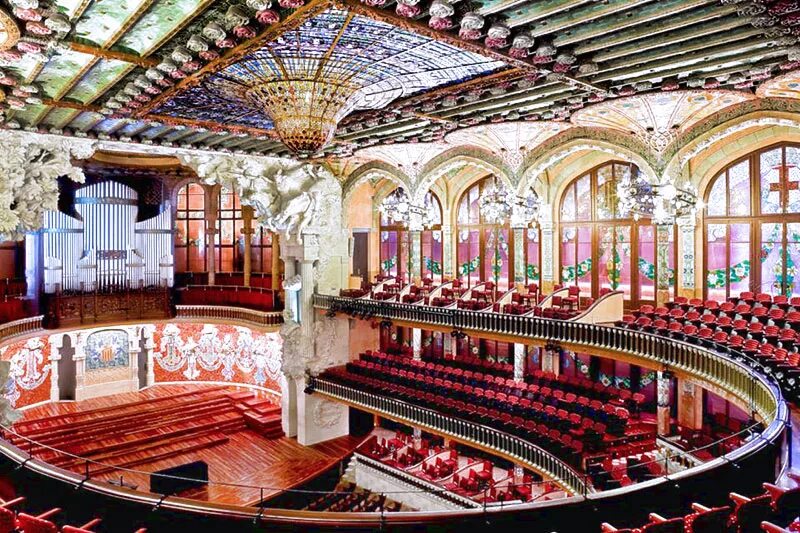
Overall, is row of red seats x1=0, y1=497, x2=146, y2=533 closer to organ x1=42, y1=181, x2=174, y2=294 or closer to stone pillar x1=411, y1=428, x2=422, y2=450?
stone pillar x1=411, y1=428, x2=422, y2=450

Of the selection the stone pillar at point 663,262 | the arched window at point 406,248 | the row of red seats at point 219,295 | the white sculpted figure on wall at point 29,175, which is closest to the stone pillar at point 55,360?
the row of red seats at point 219,295

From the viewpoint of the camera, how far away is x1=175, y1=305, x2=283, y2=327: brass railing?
20.4m

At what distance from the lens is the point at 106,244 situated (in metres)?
20.0

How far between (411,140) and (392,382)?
815 cm

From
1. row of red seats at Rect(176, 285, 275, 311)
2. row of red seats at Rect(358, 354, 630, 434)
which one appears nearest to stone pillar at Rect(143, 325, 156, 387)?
row of red seats at Rect(176, 285, 275, 311)

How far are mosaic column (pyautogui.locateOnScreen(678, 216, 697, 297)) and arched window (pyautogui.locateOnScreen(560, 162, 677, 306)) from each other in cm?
32

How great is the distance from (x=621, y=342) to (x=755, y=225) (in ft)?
16.8

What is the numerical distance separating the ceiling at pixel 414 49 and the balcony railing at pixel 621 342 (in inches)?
164

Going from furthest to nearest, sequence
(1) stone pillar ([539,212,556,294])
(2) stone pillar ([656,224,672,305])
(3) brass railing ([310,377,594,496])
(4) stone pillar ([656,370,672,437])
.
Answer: (1) stone pillar ([539,212,556,294]), (2) stone pillar ([656,224,672,305]), (4) stone pillar ([656,370,672,437]), (3) brass railing ([310,377,594,496])

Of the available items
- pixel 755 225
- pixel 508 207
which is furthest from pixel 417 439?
pixel 755 225

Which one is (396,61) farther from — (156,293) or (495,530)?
(156,293)

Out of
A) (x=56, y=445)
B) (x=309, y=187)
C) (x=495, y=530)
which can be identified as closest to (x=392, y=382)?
(x=309, y=187)

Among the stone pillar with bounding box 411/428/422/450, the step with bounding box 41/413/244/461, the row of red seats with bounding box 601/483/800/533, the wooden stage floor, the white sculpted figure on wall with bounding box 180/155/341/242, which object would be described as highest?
the white sculpted figure on wall with bounding box 180/155/341/242

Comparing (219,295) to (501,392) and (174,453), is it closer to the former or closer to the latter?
(174,453)
